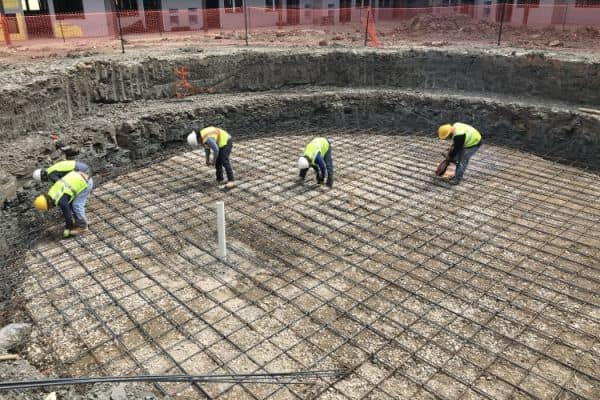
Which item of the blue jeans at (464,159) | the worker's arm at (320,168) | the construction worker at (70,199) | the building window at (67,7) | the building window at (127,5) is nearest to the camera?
the construction worker at (70,199)

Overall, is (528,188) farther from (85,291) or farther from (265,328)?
(85,291)

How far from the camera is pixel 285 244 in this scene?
6082 mm

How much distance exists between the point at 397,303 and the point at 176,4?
53.2ft

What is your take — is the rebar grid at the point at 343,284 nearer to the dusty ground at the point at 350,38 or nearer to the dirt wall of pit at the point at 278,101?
the dirt wall of pit at the point at 278,101

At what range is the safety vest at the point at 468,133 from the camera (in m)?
7.30

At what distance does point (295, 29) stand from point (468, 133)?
11340 mm

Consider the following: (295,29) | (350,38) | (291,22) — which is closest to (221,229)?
(350,38)

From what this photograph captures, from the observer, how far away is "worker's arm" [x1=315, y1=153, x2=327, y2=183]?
7.21m

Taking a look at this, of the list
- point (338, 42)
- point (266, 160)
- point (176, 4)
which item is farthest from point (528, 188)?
point (176, 4)

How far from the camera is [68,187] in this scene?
19.4 feet

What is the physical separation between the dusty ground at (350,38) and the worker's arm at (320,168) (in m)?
5.96

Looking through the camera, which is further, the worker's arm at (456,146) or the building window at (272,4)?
the building window at (272,4)

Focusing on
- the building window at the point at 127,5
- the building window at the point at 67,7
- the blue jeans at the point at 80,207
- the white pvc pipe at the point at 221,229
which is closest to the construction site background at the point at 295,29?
the building window at the point at 127,5

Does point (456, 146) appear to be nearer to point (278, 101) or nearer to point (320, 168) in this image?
point (320, 168)
